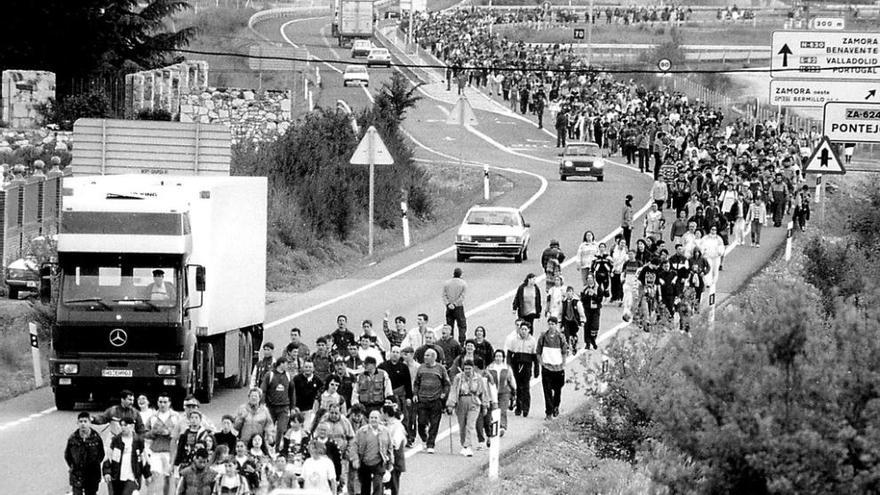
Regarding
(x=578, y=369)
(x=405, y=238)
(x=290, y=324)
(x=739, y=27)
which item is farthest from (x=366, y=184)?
(x=739, y=27)

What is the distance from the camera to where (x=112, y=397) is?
83.8ft

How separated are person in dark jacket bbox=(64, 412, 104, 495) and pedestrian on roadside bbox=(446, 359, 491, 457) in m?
5.02

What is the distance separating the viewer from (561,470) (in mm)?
24375

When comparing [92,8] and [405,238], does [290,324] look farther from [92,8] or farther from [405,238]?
[92,8]

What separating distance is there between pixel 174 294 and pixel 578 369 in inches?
296

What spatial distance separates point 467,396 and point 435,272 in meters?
17.5

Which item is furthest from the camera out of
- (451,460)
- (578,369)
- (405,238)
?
(405,238)

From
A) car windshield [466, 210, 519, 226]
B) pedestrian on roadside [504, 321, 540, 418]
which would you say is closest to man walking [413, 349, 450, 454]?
pedestrian on roadside [504, 321, 540, 418]

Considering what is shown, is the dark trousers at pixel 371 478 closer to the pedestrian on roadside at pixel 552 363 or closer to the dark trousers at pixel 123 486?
the dark trousers at pixel 123 486

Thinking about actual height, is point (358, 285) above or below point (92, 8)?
below

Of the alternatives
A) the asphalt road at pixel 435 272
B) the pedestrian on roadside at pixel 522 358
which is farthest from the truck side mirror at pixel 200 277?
the pedestrian on roadside at pixel 522 358

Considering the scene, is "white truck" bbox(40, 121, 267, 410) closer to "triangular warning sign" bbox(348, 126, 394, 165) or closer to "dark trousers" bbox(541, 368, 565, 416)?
Answer: "dark trousers" bbox(541, 368, 565, 416)

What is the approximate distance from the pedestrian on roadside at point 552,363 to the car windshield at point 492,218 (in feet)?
51.4

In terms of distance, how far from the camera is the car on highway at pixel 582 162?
5847 cm
